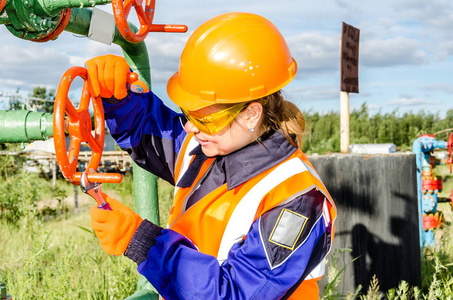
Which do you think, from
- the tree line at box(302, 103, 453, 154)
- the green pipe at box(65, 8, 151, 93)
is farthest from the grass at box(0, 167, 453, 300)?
the tree line at box(302, 103, 453, 154)

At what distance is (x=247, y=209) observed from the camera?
1553mm

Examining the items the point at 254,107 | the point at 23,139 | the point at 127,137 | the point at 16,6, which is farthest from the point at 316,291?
the point at 16,6

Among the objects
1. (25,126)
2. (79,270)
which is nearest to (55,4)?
(25,126)

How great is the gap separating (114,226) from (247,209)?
432 mm

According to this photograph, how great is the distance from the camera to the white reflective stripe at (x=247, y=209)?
1.55 m

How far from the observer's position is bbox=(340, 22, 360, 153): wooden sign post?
324 cm

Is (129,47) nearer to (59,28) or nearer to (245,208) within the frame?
(59,28)

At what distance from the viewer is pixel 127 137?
75.2 inches

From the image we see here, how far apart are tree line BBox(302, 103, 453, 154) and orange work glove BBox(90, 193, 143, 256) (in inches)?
441

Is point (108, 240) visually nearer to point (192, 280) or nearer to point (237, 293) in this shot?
point (192, 280)

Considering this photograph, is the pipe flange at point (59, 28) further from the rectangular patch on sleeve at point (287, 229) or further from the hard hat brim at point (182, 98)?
the rectangular patch on sleeve at point (287, 229)

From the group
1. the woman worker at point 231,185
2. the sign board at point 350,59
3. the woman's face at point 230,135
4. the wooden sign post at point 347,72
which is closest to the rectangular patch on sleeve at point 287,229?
the woman worker at point 231,185

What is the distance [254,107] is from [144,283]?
1.14 metres

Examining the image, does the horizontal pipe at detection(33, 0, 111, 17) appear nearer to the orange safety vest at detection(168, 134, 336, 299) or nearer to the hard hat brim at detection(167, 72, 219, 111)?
the hard hat brim at detection(167, 72, 219, 111)
